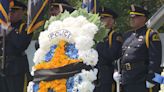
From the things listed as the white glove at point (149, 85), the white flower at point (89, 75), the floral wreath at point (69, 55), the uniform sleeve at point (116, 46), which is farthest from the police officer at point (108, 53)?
the white flower at point (89, 75)

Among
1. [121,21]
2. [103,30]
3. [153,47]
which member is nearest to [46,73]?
[103,30]

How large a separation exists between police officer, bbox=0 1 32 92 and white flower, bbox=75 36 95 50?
7.61 ft

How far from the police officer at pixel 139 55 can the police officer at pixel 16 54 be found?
151 cm

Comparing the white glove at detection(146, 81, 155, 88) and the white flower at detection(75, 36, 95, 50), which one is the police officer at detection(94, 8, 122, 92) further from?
the white flower at detection(75, 36, 95, 50)

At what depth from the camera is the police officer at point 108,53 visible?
7.55 meters

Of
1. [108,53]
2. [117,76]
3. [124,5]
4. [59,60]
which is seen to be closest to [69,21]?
[59,60]

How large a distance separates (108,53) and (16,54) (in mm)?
1352

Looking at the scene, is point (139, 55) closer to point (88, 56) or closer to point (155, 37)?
point (155, 37)

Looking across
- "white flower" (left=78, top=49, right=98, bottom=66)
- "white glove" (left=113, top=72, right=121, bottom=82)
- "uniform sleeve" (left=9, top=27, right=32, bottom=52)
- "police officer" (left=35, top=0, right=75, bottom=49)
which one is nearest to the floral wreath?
"white flower" (left=78, top=49, right=98, bottom=66)

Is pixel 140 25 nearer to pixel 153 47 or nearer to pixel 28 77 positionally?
pixel 153 47

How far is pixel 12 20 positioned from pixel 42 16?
605mm

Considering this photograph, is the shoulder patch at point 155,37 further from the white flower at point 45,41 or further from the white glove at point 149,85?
the white flower at point 45,41

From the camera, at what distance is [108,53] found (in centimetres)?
753

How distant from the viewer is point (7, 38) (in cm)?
757
